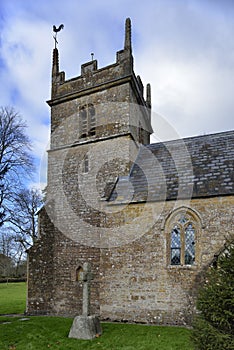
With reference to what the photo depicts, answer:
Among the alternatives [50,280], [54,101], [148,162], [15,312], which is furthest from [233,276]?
[54,101]

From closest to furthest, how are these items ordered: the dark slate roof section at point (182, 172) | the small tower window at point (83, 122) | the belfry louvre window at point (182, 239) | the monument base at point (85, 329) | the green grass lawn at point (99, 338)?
the green grass lawn at point (99, 338)
the monument base at point (85, 329)
the belfry louvre window at point (182, 239)
the dark slate roof section at point (182, 172)
the small tower window at point (83, 122)

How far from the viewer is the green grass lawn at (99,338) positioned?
27.9ft

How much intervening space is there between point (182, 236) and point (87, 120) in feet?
25.5

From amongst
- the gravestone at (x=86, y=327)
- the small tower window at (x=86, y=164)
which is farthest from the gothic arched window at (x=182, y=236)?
the small tower window at (x=86, y=164)

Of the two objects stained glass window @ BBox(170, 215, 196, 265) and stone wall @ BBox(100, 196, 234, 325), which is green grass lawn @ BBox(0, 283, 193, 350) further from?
stained glass window @ BBox(170, 215, 196, 265)

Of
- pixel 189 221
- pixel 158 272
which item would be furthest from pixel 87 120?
pixel 158 272

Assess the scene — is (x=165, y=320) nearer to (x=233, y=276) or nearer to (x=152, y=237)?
(x=152, y=237)

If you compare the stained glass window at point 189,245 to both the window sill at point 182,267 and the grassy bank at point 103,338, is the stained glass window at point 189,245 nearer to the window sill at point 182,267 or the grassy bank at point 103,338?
the window sill at point 182,267

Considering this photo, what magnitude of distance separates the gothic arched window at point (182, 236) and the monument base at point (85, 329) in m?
3.58

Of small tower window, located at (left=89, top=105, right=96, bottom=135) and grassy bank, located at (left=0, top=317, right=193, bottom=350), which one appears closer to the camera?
grassy bank, located at (left=0, top=317, right=193, bottom=350)

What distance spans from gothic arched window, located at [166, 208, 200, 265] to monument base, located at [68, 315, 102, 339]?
141 inches

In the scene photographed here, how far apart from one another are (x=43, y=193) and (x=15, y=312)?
17.8 meters

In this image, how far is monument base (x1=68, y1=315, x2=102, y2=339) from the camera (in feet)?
30.4

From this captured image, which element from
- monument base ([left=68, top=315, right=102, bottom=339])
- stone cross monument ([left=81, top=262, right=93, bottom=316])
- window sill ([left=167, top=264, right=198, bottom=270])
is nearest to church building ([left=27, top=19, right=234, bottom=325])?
window sill ([left=167, top=264, right=198, bottom=270])
